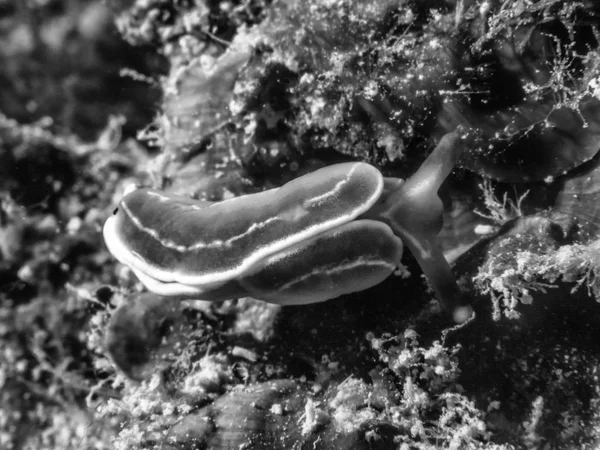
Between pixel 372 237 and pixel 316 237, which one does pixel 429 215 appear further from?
pixel 316 237

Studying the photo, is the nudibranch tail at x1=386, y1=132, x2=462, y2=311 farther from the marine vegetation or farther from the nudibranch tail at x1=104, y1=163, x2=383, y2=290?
the nudibranch tail at x1=104, y1=163, x2=383, y2=290

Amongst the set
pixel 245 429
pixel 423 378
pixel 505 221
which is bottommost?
pixel 245 429

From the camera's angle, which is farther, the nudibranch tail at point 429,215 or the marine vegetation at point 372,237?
the nudibranch tail at point 429,215

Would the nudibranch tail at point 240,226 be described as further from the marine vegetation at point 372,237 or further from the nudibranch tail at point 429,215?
the nudibranch tail at point 429,215

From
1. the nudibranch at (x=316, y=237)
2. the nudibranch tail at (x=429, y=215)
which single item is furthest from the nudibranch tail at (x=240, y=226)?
the nudibranch tail at (x=429, y=215)

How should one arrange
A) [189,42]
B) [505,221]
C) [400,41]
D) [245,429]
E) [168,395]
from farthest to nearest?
[189,42]
[168,395]
[505,221]
[400,41]
[245,429]

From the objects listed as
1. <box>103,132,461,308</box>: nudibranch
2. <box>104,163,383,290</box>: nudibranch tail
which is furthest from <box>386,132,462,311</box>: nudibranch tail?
<box>104,163,383,290</box>: nudibranch tail

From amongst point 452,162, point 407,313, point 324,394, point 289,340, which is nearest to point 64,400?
point 289,340

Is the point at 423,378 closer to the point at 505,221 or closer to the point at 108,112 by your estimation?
the point at 505,221
